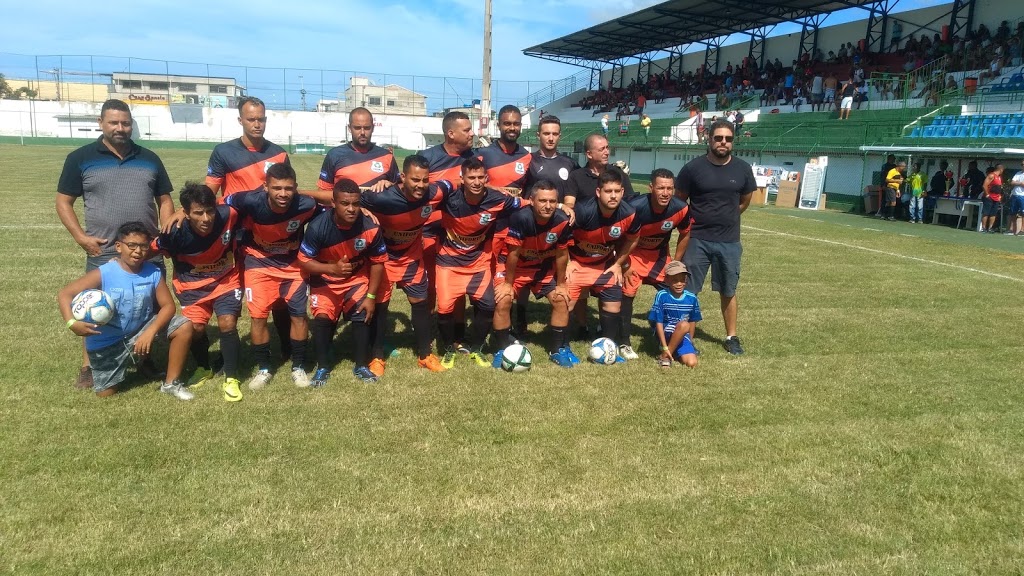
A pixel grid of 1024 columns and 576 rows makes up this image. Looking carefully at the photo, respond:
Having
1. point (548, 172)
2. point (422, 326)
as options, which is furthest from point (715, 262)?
point (422, 326)

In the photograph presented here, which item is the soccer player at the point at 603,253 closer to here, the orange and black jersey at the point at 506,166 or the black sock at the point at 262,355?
the orange and black jersey at the point at 506,166

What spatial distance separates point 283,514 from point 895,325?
6530 millimetres

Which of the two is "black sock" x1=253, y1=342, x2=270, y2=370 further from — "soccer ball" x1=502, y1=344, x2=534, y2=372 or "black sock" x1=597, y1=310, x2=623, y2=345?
"black sock" x1=597, y1=310, x2=623, y2=345

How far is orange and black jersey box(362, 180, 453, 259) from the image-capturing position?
534cm

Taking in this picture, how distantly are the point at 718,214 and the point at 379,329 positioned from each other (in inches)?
127

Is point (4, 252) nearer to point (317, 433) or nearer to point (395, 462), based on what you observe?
point (317, 433)

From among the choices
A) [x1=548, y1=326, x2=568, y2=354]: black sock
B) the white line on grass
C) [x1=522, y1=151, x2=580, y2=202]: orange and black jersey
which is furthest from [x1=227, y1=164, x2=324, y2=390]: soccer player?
the white line on grass

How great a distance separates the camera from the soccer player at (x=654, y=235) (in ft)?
19.0

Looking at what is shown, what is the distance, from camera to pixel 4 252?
960 centimetres

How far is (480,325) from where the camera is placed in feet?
19.3

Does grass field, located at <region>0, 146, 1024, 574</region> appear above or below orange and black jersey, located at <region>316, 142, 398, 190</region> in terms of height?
below

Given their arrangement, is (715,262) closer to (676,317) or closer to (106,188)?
(676,317)

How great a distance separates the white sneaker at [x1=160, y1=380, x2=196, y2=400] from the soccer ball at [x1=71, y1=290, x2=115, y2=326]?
625mm

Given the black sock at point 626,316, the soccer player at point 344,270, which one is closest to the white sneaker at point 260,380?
the soccer player at point 344,270
